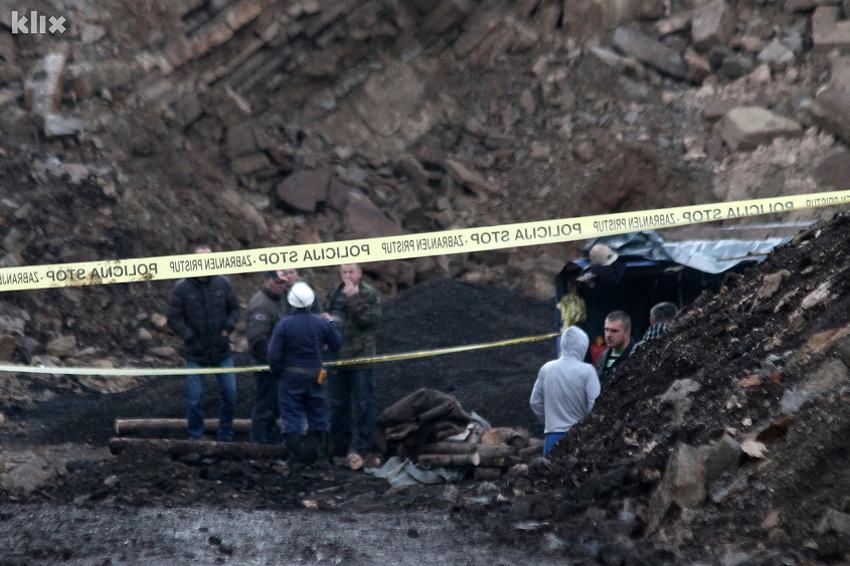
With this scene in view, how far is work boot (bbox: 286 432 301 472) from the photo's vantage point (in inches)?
348

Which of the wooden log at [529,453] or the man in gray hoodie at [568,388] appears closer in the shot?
the man in gray hoodie at [568,388]

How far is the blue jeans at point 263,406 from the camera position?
9.44 m

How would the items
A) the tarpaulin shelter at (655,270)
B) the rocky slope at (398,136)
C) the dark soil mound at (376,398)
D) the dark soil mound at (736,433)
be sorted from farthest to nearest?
1. the rocky slope at (398,136)
2. the tarpaulin shelter at (655,270)
3. the dark soil mound at (376,398)
4. the dark soil mound at (736,433)

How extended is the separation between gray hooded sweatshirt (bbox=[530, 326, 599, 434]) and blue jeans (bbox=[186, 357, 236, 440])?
133 inches

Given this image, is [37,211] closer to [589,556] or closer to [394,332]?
[394,332]

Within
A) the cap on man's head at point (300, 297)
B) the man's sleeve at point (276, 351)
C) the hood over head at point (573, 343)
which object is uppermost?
the cap on man's head at point (300, 297)

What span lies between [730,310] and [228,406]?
4.77 m

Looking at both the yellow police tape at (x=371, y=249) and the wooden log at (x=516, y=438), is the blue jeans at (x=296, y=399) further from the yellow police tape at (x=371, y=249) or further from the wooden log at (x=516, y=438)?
the wooden log at (x=516, y=438)

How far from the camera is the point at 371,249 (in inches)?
391

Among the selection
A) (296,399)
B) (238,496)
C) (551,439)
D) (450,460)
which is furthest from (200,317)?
(551,439)

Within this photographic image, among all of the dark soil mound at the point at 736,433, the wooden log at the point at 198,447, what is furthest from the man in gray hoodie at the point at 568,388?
the wooden log at the point at 198,447

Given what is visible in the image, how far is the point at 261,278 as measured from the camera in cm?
1633

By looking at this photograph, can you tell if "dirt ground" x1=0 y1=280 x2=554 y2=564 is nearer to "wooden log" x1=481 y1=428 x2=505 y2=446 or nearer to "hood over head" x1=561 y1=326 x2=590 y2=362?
"wooden log" x1=481 y1=428 x2=505 y2=446

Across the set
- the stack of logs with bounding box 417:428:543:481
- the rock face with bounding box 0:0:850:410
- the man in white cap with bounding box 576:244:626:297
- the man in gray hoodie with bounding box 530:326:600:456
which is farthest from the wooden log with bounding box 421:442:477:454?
the rock face with bounding box 0:0:850:410
